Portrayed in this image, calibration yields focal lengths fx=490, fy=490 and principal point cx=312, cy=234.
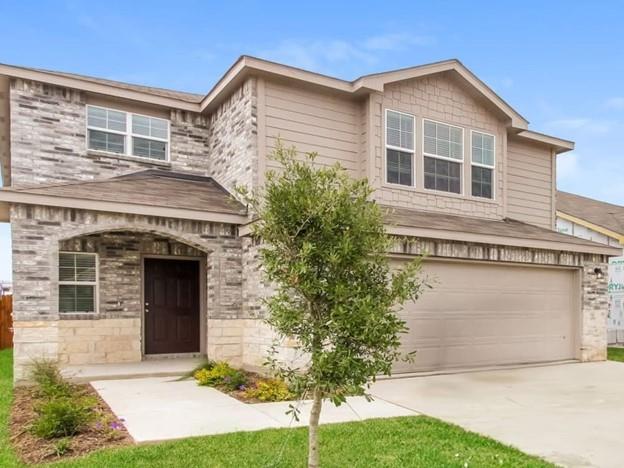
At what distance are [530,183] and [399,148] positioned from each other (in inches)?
185

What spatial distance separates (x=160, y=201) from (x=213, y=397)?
140 inches

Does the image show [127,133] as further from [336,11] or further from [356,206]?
[356,206]

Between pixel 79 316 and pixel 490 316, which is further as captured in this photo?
pixel 490 316

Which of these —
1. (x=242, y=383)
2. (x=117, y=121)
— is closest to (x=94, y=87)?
(x=117, y=121)

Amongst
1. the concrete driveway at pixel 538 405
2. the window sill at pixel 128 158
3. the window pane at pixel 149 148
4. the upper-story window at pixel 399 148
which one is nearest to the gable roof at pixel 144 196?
the window sill at pixel 128 158

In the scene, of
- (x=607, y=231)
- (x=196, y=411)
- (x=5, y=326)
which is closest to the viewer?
(x=196, y=411)

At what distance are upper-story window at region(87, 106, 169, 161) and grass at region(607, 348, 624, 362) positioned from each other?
1180 cm

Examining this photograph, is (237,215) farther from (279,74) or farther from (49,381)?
(49,381)

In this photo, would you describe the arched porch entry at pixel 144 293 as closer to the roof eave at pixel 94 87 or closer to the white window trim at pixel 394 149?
the roof eave at pixel 94 87

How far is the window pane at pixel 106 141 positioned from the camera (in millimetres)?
10250

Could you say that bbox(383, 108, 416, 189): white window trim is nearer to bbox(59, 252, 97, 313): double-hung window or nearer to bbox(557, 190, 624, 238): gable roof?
bbox(59, 252, 97, 313): double-hung window

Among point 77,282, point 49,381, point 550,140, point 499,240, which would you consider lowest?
point 49,381

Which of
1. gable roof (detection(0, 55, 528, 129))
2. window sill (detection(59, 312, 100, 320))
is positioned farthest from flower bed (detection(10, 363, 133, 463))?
gable roof (detection(0, 55, 528, 129))

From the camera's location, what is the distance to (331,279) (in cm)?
370
